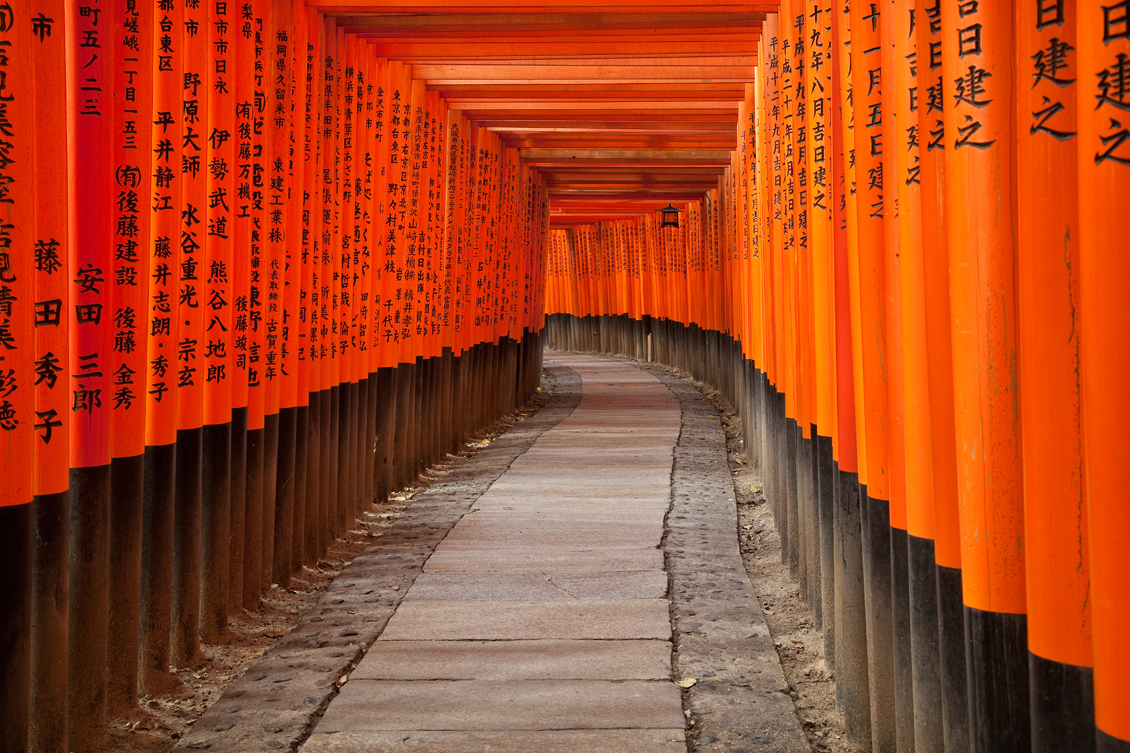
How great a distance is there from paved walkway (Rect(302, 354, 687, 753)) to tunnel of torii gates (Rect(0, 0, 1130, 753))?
2.37 feet

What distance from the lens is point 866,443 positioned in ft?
9.96

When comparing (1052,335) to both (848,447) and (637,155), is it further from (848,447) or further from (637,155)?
(637,155)

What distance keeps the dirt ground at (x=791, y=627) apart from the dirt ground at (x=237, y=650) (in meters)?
2.10

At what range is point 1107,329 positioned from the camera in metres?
1.54

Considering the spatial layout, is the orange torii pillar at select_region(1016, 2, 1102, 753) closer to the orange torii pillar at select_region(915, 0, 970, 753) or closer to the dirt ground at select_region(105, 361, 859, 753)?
the orange torii pillar at select_region(915, 0, 970, 753)

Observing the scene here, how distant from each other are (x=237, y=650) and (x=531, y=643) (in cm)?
124

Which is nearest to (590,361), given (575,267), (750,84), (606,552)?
(575,267)

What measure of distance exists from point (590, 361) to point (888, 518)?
19.7 metres

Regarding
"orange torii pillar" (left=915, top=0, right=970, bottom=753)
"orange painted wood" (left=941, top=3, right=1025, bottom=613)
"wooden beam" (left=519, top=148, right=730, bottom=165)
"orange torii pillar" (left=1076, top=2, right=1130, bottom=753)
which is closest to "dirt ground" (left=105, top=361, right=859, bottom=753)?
"orange torii pillar" (left=915, top=0, right=970, bottom=753)

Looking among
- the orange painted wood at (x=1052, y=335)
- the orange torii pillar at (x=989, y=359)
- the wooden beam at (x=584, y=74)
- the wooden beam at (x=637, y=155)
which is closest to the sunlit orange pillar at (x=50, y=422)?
the orange torii pillar at (x=989, y=359)

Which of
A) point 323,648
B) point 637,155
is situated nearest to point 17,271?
point 323,648

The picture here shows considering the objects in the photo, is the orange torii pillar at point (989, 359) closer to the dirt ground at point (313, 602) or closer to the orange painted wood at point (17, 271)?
the dirt ground at point (313, 602)

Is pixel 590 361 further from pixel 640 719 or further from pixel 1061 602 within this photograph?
pixel 1061 602

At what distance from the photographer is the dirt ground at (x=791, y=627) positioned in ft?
11.5
